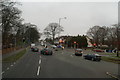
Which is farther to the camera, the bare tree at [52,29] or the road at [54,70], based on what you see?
the bare tree at [52,29]

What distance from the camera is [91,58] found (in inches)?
1067

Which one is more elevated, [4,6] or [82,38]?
[4,6]

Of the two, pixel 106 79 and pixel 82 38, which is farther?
pixel 82 38

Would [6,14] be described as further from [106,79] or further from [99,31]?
[99,31]

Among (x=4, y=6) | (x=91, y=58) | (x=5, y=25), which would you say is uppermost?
(x=4, y=6)

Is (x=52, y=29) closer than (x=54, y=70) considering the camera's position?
No

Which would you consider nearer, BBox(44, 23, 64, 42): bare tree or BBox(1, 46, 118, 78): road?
BBox(1, 46, 118, 78): road

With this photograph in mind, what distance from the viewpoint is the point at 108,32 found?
79.0 meters

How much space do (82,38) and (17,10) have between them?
40.3 meters

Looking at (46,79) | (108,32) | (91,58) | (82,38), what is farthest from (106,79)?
(108,32)

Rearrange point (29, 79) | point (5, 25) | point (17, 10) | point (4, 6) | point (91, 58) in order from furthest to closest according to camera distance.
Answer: point (17, 10) < point (5, 25) < point (4, 6) < point (91, 58) < point (29, 79)

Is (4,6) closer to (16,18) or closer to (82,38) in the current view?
(16,18)

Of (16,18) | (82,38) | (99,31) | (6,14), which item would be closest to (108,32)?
(99,31)

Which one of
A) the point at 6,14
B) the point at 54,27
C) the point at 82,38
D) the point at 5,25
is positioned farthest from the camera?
the point at 54,27
